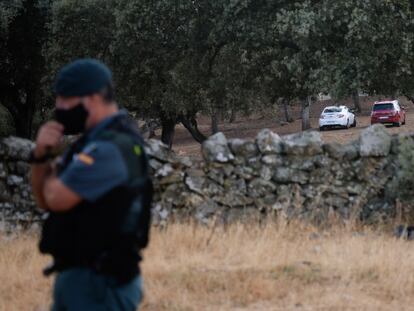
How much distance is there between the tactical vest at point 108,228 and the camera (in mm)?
2412

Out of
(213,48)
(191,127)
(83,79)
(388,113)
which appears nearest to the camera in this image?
(83,79)

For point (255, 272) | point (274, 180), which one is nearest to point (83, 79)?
point (255, 272)

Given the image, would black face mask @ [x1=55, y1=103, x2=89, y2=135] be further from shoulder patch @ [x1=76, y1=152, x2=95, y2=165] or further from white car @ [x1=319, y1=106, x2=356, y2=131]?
white car @ [x1=319, y1=106, x2=356, y2=131]

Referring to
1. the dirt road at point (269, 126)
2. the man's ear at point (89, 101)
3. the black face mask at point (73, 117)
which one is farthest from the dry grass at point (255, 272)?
the dirt road at point (269, 126)

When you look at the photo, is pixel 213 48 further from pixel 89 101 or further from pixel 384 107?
pixel 384 107

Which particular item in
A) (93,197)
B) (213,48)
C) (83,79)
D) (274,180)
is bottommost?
(274,180)

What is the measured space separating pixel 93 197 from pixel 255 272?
3.77 m

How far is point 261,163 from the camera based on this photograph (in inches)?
351

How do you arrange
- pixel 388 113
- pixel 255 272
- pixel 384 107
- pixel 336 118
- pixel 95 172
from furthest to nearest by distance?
pixel 336 118 < pixel 384 107 < pixel 388 113 < pixel 255 272 < pixel 95 172

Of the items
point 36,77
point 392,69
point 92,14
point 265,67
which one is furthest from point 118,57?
point 392,69

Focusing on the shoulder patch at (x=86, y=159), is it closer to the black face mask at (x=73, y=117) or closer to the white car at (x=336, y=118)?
the black face mask at (x=73, y=117)

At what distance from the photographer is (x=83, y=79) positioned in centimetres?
256

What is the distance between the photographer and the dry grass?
206 inches

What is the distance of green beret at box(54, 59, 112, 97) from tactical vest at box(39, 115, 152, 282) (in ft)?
0.56
